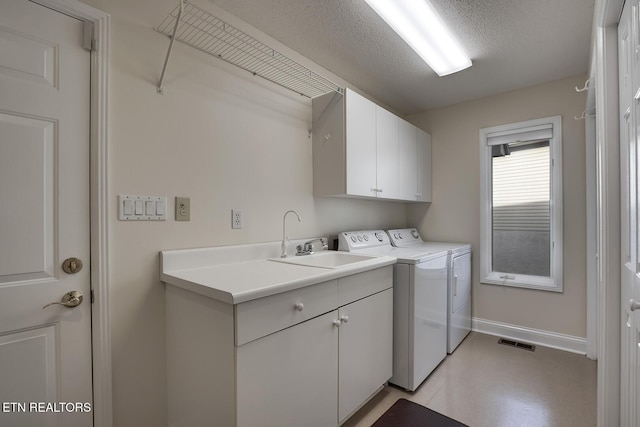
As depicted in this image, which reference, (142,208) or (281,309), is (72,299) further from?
(281,309)

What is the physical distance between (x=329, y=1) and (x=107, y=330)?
6.65 ft

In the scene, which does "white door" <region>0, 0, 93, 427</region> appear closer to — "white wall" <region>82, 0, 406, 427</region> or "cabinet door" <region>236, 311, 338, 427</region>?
"white wall" <region>82, 0, 406, 427</region>

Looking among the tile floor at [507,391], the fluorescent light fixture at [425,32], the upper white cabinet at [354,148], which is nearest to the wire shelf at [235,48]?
the upper white cabinet at [354,148]

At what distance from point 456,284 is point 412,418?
48.7 inches

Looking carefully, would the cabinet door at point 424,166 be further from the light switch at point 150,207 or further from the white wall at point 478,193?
the light switch at point 150,207

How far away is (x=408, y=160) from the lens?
2.96 metres

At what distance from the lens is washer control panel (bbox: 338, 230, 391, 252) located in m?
2.42

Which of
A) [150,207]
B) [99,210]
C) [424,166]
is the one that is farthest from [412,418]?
[424,166]

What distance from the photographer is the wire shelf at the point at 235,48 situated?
1.52 meters

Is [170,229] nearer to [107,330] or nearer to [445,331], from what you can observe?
[107,330]

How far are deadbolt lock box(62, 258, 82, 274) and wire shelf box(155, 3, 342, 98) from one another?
1123mm

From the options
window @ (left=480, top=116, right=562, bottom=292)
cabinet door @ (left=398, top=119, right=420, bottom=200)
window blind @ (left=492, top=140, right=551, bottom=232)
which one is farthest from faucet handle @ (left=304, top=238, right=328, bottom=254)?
window blind @ (left=492, top=140, right=551, bottom=232)

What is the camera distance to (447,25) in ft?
Answer: 6.27

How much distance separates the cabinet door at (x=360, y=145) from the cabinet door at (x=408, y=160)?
504 millimetres
